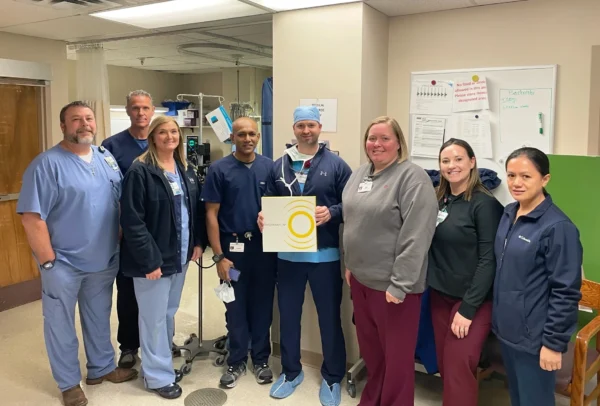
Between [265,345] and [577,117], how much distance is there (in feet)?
7.17

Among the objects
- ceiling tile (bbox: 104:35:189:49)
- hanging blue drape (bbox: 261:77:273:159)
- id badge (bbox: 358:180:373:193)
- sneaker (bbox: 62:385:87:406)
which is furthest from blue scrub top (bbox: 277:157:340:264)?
ceiling tile (bbox: 104:35:189:49)

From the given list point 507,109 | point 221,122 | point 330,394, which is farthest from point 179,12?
point 330,394

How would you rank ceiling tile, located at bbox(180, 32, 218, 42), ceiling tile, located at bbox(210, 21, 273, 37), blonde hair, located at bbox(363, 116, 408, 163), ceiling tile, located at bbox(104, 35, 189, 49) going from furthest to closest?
ceiling tile, located at bbox(104, 35, 189, 49) < ceiling tile, located at bbox(180, 32, 218, 42) < ceiling tile, located at bbox(210, 21, 273, 37) < blonde hair, located at bbox(363, 116, 408, 163)

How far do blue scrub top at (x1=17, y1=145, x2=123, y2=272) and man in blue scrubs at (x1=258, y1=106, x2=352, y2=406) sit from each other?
865mm

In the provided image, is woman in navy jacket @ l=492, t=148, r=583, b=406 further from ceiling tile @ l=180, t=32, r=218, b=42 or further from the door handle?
the door handle

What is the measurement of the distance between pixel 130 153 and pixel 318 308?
1463mm

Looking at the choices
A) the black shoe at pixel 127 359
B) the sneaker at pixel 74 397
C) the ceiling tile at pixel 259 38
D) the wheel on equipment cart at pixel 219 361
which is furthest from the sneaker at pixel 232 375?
the ceiling tile at pixel 259 38

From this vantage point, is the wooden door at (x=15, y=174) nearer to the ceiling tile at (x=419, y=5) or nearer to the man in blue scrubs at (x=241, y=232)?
the man in blue scrubs at (x=241, y=232)

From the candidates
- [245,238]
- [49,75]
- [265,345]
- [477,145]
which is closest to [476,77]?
[477,145]

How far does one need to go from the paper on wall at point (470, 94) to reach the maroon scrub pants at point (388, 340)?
4.10 ft

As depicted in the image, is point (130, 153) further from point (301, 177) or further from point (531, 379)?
point (531, 379)

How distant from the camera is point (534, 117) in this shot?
8.95 feet

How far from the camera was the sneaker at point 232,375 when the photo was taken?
2861 millimetres

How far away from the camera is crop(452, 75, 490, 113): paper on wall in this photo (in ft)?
9.32
